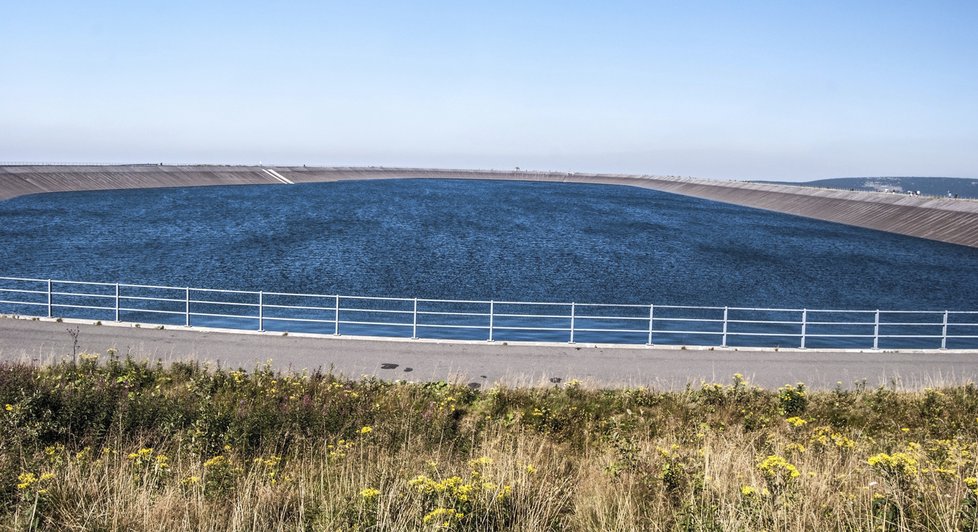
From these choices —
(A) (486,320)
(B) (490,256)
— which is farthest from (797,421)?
(B) (490,256)

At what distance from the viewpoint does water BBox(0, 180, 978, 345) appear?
1981 inches

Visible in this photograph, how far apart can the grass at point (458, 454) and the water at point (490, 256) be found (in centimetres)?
1906

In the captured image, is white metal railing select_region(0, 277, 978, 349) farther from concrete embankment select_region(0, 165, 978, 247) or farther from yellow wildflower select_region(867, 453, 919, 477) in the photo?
concrete embankment select_region(0, 165, 978, 247)

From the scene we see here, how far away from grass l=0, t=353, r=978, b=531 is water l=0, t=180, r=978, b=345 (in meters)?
19.1

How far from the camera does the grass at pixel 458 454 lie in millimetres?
7793

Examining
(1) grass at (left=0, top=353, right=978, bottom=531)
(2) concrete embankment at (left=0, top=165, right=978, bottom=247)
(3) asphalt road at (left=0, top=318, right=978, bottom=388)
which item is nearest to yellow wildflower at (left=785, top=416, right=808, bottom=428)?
(1) grass at (left=0, top=353, right=978, bottom=531)

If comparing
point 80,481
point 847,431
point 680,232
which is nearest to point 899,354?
point 847,431

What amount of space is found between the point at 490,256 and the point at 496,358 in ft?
158

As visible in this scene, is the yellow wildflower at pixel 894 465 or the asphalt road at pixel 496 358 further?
the asphalt road at pixel 496 358

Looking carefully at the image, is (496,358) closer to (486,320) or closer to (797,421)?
(797,421)

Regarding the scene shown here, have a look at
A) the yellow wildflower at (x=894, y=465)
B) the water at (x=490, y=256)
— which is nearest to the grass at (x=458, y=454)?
the yellow wildflower at (x=894, y=465)

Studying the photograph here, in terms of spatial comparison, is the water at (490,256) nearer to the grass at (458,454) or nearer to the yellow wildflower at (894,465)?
the grass at (458,454)

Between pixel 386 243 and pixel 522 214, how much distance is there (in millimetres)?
54161

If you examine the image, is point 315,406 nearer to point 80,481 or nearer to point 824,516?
point 80,481
